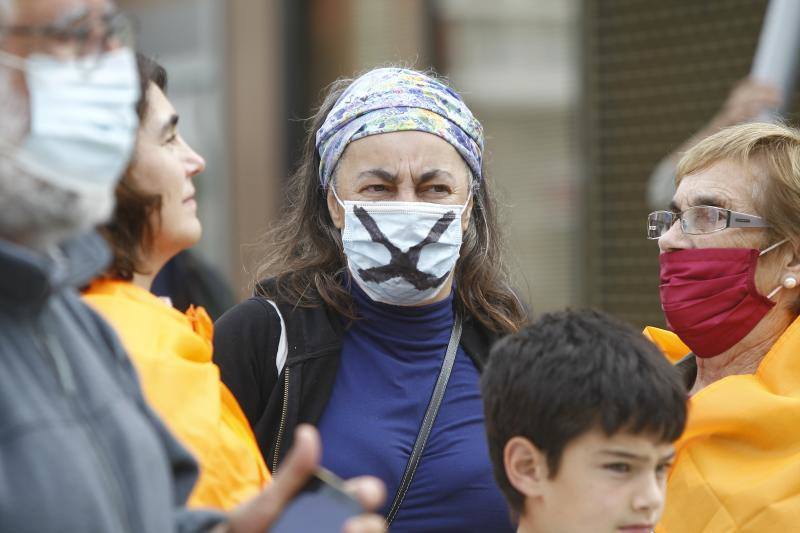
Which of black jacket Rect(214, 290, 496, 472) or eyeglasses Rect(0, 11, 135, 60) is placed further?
black jacket Rect(214, 290, 496, 472)

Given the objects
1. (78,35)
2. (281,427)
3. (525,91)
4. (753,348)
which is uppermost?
(78,35)

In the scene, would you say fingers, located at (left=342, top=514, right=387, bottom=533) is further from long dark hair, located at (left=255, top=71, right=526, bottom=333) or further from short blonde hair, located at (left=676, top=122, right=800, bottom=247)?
short blonde hair, located at (left=676, top=122, right=800, bottom=247)

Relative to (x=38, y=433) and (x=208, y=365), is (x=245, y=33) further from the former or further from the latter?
(x=38, y=433)

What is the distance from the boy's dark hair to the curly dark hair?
0.83m

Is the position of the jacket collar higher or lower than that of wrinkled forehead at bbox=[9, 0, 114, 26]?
lower

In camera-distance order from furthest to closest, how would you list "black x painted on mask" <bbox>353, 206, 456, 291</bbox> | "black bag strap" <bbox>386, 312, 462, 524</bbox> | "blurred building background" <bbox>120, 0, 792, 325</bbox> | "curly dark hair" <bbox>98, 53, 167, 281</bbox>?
"blurred building background" <bbox>120, 0, 792, 325</bbox>, "black x painted on mask" <bbox>353, 206, 456, 291</bbox>, "black bag strap" <bbox>386, 312, 462, 524</bbox>, "curly dark hair" <bbox>98, 53, 167, 281</bbox>

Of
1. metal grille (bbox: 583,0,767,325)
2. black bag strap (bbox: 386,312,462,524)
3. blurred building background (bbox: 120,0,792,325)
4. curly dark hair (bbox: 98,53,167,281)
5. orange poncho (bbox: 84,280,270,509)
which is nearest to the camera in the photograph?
orange poncho (bbox: 84,280,270,509)

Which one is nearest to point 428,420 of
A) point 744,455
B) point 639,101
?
point 744,455

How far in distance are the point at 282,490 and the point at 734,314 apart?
1652mm

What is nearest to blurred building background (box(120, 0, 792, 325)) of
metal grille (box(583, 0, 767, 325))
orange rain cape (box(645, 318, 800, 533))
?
metal grille (box(583, 0, 767, 325))

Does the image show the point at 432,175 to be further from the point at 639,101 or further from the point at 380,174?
the point at 639,101

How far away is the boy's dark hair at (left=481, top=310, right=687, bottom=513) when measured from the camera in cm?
265

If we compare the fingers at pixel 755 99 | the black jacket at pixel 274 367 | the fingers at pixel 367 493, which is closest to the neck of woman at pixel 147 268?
the black jacket at pixel 274 367

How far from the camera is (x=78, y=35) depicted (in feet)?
6.47
